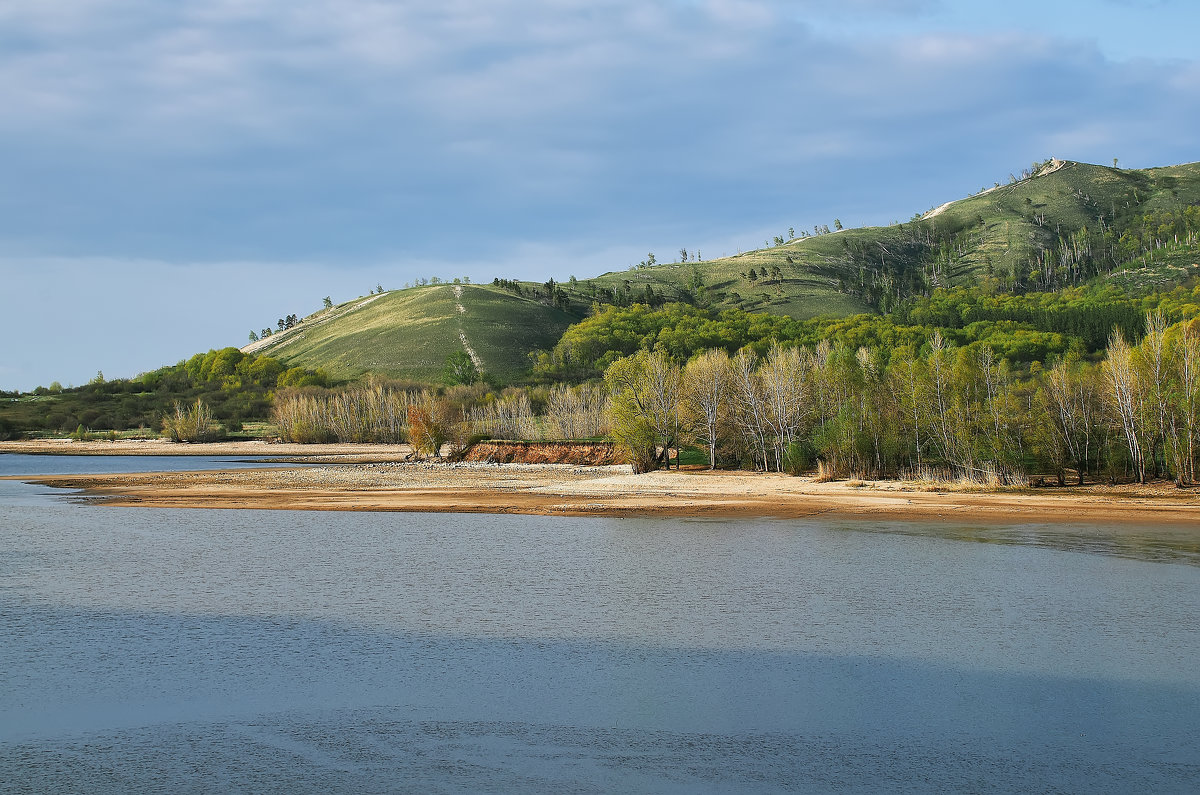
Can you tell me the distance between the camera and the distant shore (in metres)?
35.7

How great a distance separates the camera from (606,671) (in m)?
13.8

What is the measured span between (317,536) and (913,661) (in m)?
21.6

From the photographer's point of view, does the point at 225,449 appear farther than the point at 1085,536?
Yes

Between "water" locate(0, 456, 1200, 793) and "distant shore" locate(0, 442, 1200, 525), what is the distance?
10869 millimetres

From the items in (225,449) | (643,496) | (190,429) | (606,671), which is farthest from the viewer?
(190,429)

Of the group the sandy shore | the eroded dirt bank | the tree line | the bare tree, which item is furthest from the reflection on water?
the sandy shore

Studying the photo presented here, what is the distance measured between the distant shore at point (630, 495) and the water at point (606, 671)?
10869 millimetres

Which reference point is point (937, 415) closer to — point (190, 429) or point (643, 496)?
point (643, 496)

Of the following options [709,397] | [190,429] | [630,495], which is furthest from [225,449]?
[630,495]

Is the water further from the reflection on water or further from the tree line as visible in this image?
the tree line

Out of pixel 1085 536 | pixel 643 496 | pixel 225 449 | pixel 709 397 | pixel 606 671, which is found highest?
pixel 709 397

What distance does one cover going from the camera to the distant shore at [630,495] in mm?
35656

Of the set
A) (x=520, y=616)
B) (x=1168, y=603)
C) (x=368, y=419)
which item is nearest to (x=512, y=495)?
(x=520, y=616)

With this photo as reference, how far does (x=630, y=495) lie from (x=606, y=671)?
32377mm
